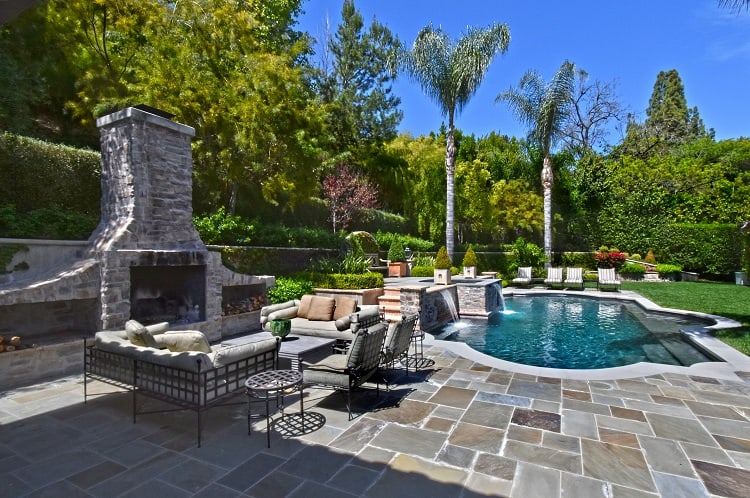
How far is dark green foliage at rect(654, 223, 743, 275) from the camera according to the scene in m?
19.9

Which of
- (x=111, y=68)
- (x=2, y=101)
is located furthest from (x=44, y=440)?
(x=111, y=68)

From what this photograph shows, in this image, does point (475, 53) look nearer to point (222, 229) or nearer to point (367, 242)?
point (367, 242)

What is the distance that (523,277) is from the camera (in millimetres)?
20219

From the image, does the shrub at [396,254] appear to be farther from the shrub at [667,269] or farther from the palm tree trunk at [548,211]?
the shrub at [667,269]

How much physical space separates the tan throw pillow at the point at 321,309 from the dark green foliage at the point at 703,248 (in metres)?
23.4

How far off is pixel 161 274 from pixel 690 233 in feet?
87.8

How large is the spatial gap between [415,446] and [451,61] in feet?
54.3

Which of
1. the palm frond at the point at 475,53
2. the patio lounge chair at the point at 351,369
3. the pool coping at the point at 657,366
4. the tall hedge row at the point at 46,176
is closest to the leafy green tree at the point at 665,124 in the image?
the palm frond at the point at 475,53

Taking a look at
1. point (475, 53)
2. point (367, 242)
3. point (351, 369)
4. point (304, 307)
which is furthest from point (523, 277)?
point (351, 369)

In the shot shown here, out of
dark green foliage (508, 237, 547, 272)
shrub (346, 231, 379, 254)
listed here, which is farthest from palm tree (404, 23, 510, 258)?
dark green foliage (508, 237, 547, 272)

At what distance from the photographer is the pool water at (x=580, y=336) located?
7.30 m

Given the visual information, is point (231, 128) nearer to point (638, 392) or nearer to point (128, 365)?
point (128, 365)

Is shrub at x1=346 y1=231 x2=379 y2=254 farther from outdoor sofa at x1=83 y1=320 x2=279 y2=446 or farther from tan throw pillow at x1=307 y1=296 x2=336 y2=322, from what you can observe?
outdoor sofa at x1=83 y1=320 x2=279 y2=446

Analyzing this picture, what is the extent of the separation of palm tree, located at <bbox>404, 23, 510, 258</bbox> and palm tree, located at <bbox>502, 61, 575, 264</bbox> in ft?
19.4
